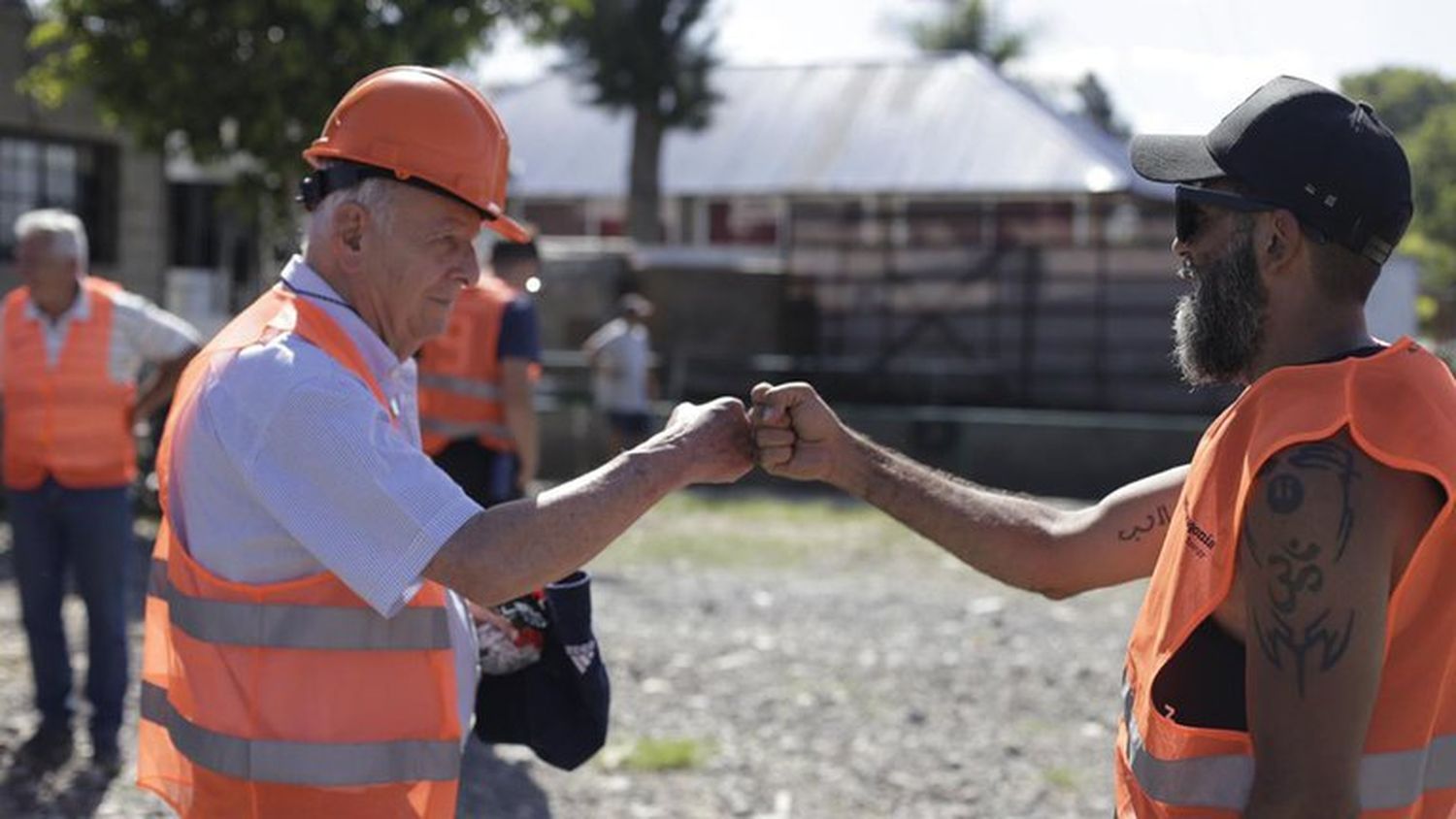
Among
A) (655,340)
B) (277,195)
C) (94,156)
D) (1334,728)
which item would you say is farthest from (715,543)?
(1334,728)

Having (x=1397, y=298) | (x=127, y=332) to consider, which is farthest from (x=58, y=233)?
(x=1397, y=298)

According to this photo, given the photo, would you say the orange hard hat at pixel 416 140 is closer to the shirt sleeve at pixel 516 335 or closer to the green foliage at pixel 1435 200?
the shirt sleeve at pixel 516 335

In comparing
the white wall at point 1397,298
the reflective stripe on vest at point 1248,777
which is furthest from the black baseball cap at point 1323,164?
the white wall at point 1397,298

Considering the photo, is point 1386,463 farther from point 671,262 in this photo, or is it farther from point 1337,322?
point 671,262

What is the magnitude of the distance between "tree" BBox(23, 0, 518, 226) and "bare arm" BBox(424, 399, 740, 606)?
10.8m

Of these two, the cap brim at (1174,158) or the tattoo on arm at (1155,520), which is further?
the tattoo on arm at (1155,520)

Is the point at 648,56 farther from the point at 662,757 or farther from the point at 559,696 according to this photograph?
the point at 559,696

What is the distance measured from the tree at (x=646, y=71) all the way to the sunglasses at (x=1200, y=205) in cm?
3294

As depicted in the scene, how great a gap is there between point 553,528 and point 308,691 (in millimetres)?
490

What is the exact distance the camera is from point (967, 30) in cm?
6009

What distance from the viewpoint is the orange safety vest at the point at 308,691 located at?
2.78 m

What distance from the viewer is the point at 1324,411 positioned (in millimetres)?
2342

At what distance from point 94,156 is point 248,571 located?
1414 cm

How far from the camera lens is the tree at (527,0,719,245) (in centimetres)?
3538
